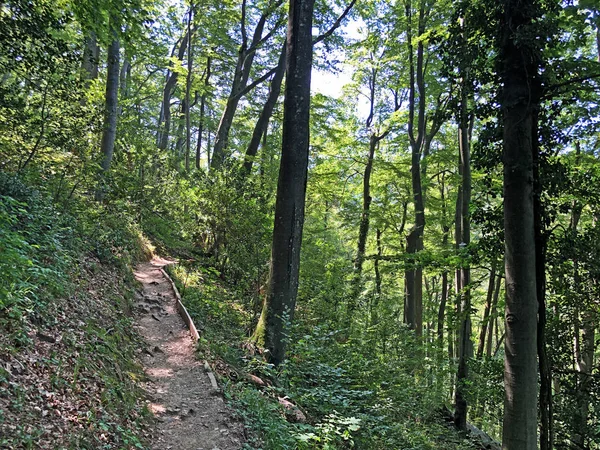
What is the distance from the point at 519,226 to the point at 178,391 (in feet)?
17.4

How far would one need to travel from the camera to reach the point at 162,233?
1611cm

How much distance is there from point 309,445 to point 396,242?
1690cm

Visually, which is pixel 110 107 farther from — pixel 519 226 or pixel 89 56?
pixel 519 226

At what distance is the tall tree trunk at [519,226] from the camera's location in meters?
4.49

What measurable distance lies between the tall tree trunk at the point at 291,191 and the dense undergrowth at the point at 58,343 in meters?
2.30

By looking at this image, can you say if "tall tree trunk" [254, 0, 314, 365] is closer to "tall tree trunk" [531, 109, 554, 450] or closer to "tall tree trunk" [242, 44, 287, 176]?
"tall tree trunk" [531, 109, 554, 450]

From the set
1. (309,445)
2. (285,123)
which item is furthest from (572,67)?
(309,445)

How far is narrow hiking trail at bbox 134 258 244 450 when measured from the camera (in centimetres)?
473

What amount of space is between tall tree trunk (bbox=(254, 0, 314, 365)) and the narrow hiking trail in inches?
53.6

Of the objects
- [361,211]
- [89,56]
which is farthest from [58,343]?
[361,211]

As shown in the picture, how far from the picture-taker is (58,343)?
4.64 metres

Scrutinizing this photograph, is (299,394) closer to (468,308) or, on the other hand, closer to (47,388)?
(47,388)

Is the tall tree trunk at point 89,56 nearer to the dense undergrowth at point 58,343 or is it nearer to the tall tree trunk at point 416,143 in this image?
the dense undergrowth at point 58,343

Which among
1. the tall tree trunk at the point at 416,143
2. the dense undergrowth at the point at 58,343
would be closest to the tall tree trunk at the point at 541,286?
the dense undergrowth at the point at 58,343
